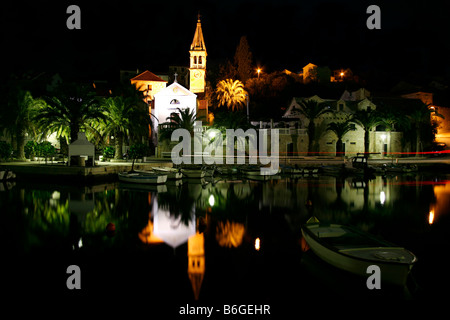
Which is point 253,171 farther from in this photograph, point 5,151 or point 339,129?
point 5,151

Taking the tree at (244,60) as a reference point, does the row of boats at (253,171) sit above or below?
below

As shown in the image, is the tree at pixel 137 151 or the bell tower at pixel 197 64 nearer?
the tree at pixel 137 151

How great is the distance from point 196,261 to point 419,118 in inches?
1798

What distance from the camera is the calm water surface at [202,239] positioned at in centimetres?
1070

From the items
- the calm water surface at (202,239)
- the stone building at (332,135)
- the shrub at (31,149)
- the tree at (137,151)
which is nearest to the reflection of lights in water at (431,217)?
the calm water surface at (202,239)

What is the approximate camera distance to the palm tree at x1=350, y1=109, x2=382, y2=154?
4700cm

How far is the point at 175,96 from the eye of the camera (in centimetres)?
4956

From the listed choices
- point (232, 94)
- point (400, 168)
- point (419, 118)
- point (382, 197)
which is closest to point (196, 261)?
point (382, 197)

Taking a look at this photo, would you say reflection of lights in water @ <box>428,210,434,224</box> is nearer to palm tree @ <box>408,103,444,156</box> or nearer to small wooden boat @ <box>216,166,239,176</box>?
small wooden boat @ <box>216,166,239,176</box>

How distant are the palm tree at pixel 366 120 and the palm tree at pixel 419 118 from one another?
5455mm

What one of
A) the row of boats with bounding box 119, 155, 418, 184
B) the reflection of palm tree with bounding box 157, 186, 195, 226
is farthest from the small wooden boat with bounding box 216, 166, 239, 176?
the reflection of palm tree with bounding box 157, 186, 195, 226

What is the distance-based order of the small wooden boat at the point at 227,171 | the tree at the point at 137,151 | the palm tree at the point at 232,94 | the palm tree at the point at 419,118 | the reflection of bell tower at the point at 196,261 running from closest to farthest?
the reflection of bell tower at the point at 196,261
the tree at the point at 137,151
the small wooden boat at the point at 227,171
the palm tree at the point at 419,118
the palm tree at the point at 232,94

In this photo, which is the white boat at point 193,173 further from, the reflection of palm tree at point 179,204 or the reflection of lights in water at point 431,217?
the reflection of lights in water at point 431,217
